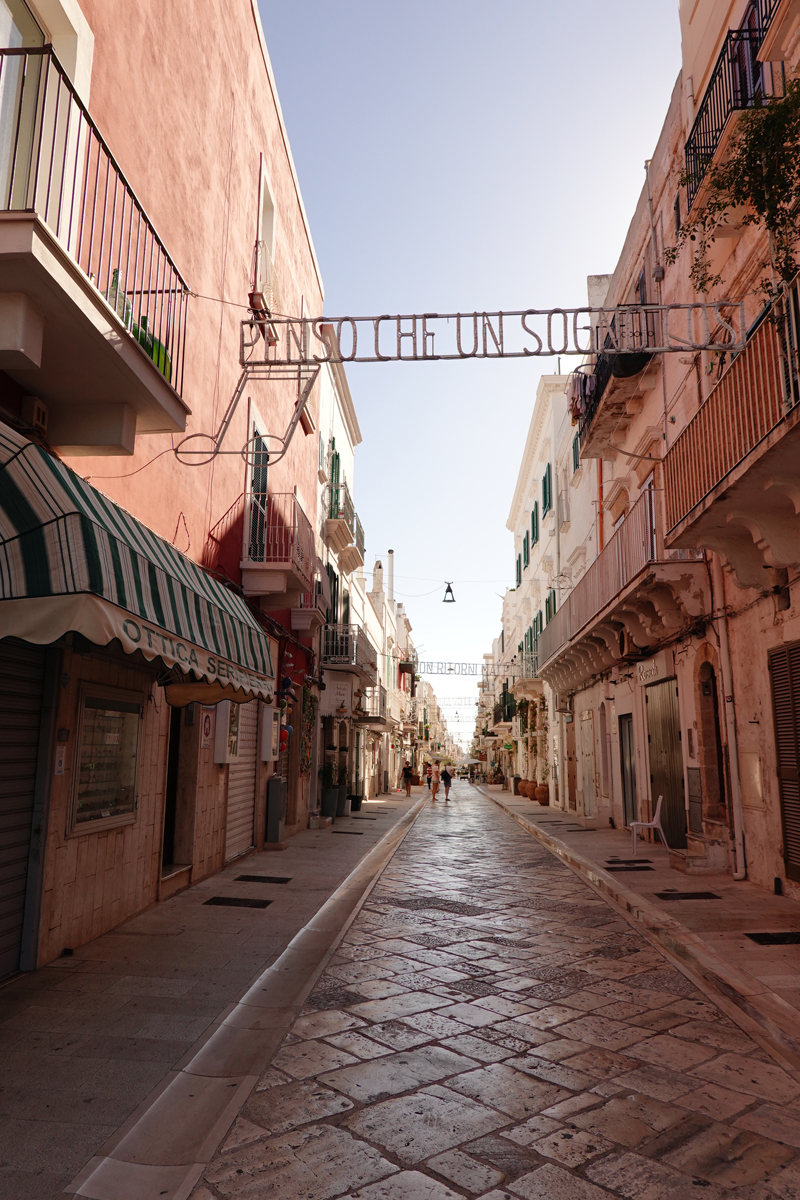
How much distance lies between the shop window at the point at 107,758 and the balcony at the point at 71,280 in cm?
227

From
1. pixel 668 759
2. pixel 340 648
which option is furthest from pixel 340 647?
pixel 668 759

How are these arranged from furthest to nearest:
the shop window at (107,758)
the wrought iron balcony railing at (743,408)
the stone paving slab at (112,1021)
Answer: the shop window at (107,758)
the wrought iron balcony railing at (743,408)
the stone paving slab at (112,1021)

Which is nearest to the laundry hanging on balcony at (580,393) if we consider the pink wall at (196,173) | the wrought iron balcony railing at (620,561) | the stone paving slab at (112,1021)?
the wrought iron balcony railing at (620,561)

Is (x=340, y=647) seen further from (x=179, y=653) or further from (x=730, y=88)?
(x=179, y=653)

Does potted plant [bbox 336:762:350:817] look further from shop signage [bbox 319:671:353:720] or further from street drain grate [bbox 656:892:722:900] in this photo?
street drain grate [bbox 656:892:722:900]

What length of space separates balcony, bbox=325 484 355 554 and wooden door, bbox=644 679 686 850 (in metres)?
9.99

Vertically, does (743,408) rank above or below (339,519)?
below

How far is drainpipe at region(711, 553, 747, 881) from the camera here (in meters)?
10.5

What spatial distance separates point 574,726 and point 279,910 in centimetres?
1780

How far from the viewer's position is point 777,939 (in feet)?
23.6

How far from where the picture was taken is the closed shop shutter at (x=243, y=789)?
1199 cm

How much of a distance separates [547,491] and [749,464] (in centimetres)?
2242

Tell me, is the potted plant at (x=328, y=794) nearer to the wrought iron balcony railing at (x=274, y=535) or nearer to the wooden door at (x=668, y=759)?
the wooden door at (x=668, y=759)

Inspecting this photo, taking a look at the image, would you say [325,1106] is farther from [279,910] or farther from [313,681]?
[313,681]
